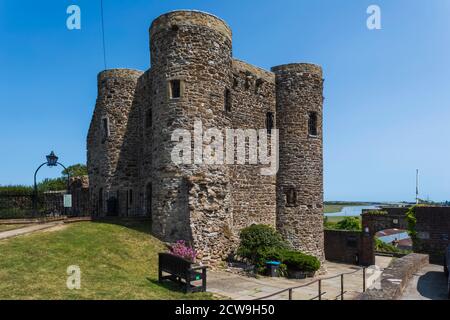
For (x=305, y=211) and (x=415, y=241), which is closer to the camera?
(x=305, y=211)

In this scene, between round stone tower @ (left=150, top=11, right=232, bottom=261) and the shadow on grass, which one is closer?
round stone tower @ (left=150, top=11, right=232, bottom=261)

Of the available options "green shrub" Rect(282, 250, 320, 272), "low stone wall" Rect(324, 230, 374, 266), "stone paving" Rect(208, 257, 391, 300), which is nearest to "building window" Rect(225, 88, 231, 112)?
"green shrub" Rect(282, 250, 320, 272)

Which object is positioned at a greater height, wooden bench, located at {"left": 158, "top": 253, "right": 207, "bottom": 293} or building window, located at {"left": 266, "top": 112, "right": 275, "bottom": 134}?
building window, located at {"left": 266, "top": 112, "right": 275, "bottom": 134}

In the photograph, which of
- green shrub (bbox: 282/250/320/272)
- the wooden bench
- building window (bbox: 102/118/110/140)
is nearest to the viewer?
the wooden bench

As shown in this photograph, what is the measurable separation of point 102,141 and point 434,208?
927 inches

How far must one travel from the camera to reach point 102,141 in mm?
22609

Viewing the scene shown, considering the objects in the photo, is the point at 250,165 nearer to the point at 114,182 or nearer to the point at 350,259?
the point at 114,182

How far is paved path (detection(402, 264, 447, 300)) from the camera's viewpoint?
12.3m

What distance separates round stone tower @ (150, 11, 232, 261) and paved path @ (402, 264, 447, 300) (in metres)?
7.71

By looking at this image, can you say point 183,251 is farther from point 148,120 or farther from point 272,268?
point 148,120

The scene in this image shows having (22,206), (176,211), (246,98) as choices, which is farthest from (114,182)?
(246,98)

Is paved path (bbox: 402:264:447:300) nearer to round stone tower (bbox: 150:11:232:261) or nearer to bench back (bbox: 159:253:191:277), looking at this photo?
bench back (bbox: 159:253:191:277)

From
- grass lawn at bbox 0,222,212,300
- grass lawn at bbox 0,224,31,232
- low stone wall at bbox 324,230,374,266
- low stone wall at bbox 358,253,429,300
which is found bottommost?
low stone wall at bbox 324,230,374,266

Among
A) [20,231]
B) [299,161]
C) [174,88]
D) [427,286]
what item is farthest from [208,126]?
[427,286]
